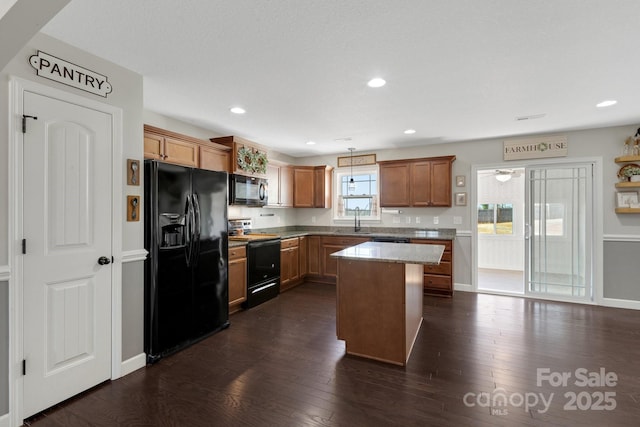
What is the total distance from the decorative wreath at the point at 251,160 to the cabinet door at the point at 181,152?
0.73 m

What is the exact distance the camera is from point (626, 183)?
160 inches

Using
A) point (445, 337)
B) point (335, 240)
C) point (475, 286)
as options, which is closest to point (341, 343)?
point (445, 337)

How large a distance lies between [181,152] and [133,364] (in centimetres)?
224

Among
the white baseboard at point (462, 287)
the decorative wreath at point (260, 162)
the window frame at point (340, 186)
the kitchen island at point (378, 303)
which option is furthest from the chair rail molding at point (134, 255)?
the white baseboard at point (462, 287)

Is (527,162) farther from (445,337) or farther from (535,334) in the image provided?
(445,337)

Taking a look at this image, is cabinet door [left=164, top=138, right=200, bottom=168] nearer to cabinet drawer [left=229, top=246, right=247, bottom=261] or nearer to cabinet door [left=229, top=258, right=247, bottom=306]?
cabinet drawer [left=229, top=246, right=247, bottom=261]

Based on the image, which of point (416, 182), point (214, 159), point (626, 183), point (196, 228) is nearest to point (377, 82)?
point (196, 228)

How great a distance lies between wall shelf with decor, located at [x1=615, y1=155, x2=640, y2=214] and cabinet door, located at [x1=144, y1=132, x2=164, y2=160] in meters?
5.87

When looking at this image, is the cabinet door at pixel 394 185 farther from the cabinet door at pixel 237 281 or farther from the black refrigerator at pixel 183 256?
the black refrigerator at pixel 183 256

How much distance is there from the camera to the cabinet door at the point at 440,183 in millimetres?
5012

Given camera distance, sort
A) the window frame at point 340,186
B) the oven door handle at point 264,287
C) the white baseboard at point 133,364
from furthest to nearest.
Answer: the window frame at point 340,186 < the oven door handle at point 264,287 < the white baseboard at point 133,364

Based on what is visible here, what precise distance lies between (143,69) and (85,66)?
16.0 inches

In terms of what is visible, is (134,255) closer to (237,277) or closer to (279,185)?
(237,277)

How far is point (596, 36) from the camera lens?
79.7 inches
